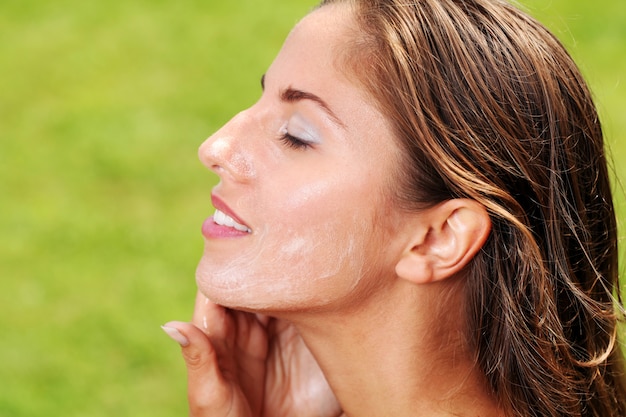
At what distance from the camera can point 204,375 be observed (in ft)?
10.9

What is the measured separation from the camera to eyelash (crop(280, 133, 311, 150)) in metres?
2.97

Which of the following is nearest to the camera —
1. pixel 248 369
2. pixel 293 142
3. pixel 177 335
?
pixel 293 142

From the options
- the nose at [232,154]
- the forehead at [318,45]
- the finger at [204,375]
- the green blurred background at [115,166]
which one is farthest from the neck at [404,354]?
the green blurred background at [115,166]

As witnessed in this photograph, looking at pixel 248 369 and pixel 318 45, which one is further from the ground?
pixel 318 45

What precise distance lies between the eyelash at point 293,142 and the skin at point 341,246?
0.02m

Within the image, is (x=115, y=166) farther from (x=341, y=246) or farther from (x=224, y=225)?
(x=341, y=246)

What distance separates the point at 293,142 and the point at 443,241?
55 cm

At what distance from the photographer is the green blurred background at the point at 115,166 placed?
5.02 metres

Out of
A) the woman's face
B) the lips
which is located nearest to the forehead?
the woman's face

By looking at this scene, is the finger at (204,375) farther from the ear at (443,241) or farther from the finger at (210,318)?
the ear at (443,241)

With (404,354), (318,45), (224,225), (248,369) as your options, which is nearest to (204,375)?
(248,369)

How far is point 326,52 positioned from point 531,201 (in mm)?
777

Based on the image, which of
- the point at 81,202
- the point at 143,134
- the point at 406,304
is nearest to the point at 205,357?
the point at 406,304

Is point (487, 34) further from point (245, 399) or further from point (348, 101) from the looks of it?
point (245, 399)
